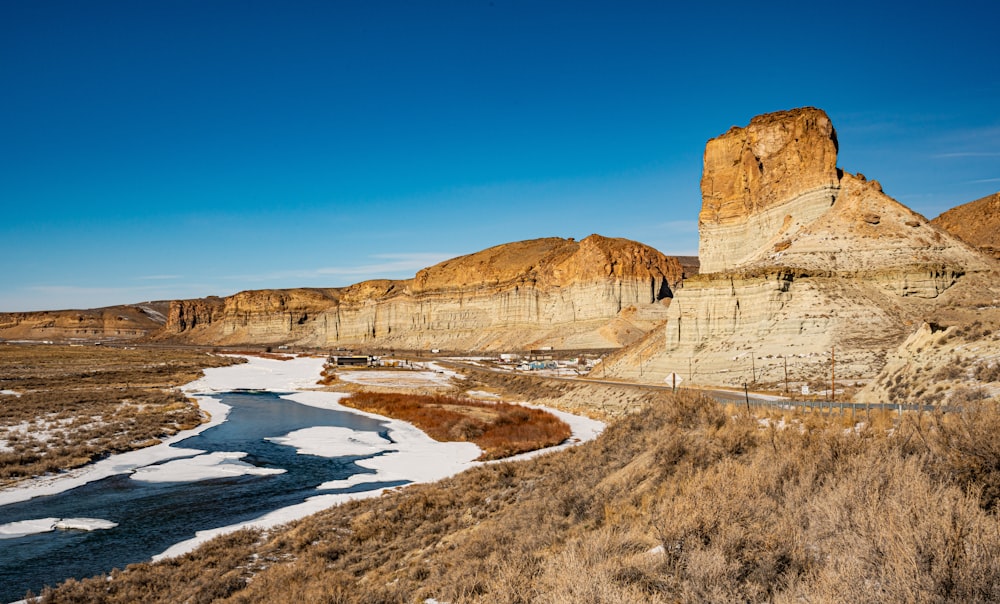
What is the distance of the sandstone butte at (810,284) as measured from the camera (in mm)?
35125

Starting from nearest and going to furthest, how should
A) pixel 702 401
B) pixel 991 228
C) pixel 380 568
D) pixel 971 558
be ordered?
pixel 971 558 → pixel 380 568 → pixel 702 401 → pixel 991 228

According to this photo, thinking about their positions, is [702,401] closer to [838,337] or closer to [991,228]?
[838,337]

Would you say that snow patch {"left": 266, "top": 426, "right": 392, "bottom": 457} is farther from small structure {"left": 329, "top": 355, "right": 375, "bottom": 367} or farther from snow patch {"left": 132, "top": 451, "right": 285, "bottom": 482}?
small structure {"left": 329, "top": 355, "right": 375, "bottom": 367}

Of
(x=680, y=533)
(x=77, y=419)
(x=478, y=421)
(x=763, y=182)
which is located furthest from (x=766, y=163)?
(x=77, y=419)

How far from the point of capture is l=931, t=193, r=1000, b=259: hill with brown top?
61500 millimetres

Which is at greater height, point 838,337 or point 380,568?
point 838,337

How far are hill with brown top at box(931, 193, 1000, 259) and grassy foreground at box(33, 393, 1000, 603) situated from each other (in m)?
63.9

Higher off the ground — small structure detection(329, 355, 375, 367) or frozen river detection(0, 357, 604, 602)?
frozen river detection(0, 357, 604, 602)

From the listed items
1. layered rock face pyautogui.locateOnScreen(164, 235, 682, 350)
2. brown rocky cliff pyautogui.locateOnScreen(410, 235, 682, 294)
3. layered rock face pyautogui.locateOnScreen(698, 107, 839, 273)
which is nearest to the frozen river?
layered rock face pyautogui.locateOnScreen(698, 107, 839, 273)

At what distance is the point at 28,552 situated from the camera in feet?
46.7

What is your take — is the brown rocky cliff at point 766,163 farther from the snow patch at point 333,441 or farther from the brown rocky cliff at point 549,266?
the brown rocky cliff at point 549,266

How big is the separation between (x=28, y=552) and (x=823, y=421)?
1826 cm

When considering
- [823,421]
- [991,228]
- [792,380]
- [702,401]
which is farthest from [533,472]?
[991,228]

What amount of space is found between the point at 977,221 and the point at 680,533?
80.4 metres
